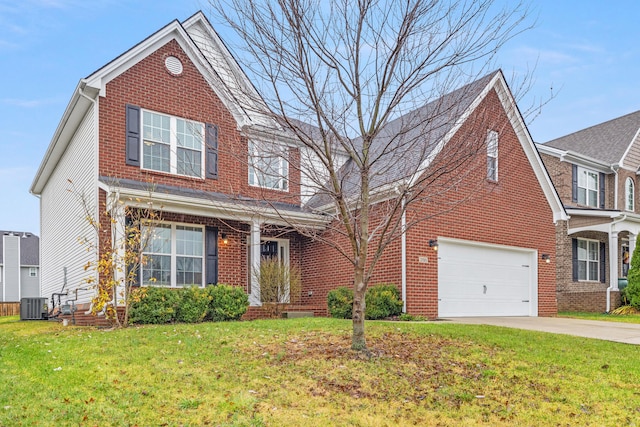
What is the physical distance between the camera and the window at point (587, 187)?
23000 mm

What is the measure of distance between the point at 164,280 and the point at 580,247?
17.1 metres

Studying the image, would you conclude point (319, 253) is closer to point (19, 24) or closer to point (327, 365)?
point (327, 365)

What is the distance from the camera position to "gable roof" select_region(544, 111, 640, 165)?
24.3 meters

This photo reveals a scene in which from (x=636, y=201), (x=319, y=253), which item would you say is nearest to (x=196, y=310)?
(x=319, y=253)

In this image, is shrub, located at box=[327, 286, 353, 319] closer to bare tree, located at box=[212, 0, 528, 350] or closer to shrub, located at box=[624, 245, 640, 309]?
bare tree, located at box=[212, 0, 528, 350]

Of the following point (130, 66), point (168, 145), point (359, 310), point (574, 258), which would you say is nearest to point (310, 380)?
point (359, 310)

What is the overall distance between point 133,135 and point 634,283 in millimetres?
17258

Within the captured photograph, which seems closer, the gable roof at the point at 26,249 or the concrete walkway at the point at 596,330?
the concrete walkway at the point at 596,330

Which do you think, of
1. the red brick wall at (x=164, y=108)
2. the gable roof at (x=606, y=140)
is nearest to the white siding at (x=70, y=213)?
the red brick wall at (x=164, y=108)

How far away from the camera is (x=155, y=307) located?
11.3 meters

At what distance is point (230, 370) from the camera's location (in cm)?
648

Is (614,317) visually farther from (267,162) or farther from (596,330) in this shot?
(267,162)

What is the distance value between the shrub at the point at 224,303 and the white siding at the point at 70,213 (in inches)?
121

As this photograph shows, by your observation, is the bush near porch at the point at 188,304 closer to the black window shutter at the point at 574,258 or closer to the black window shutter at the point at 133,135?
the black window shutter at the point at 133,135
